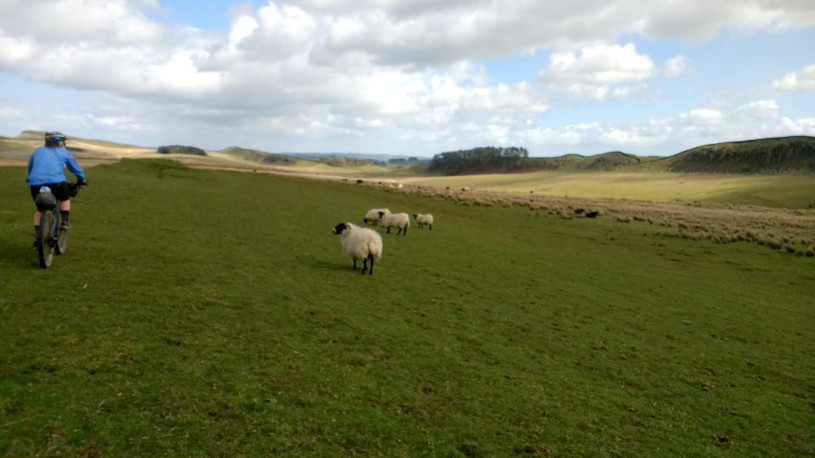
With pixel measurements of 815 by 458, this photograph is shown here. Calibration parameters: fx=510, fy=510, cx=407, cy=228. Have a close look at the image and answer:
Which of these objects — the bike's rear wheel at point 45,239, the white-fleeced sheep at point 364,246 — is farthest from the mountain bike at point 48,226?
the white-fleeced sheep at point 364,246

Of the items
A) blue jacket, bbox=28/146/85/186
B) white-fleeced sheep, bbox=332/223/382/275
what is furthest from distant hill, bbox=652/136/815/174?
blue jacket, bbox=28/146/85/186

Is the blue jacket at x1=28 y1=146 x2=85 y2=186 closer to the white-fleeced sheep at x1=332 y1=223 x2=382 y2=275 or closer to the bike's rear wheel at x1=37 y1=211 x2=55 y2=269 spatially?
the bike's rear wheel at x1=37 y1=211 x2=55 y2=269

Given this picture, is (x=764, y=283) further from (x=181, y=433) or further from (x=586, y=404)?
(x=181, y=433)

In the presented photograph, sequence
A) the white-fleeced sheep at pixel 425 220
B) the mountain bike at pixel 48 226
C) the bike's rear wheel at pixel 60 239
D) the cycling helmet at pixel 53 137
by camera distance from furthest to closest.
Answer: the white-fleeced sheep at pixel 425 220 < the bike's rear wheel at pixel 60 239 < the cycling helmet at pixel 53 137 < the mountain bike at pixel 48 226

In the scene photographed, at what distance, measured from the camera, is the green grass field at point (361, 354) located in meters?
6.21

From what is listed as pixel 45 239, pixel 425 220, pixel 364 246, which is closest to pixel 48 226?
pixel 45 239

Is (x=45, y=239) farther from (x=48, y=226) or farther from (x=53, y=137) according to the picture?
(x=53, y=137)

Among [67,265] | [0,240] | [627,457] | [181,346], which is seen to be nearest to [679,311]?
[627,457]

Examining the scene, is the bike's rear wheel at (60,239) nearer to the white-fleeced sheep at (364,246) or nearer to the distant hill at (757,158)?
the white-fleeced sheep at (364,246)

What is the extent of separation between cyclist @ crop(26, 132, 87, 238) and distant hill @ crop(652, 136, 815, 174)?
182 m

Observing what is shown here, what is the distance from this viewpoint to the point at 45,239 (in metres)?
11.1

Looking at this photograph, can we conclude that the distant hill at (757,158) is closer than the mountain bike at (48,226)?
No

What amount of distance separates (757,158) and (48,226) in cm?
21022

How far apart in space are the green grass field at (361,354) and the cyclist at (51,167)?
178cm
